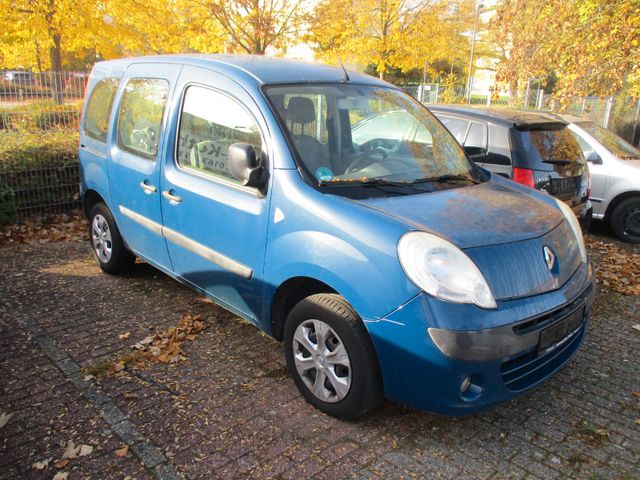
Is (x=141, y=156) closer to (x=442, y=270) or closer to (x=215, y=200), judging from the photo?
(x=215, y=200)

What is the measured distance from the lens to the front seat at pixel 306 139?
3326 millimetres

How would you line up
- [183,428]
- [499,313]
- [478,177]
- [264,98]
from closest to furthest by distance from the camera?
[499,313], [183,428], [264,98], [478,177]

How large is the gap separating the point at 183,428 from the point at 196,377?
57 centimetres

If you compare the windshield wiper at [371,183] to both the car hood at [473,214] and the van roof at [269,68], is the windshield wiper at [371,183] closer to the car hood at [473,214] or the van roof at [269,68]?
the car hood at [473,214]

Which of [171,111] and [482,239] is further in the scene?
[171,111]

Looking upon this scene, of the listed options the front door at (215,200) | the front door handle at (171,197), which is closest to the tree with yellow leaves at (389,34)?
the front door at (215,200)

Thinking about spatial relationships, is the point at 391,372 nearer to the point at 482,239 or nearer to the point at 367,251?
the point at 367,251

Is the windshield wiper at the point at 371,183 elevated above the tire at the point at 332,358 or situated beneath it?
elevated above

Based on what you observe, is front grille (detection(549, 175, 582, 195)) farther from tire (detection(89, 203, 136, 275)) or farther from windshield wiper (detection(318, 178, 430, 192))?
tire (detection(89, 203, 136, 275))

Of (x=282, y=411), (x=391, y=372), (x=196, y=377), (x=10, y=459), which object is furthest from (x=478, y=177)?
(x=10, y=459)

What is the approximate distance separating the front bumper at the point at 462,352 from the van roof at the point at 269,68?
185cm

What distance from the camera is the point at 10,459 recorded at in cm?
275

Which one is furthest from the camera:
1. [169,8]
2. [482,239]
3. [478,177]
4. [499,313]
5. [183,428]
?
[169,8]

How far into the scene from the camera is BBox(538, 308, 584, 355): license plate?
2867 millimetres
